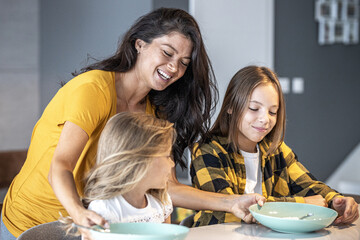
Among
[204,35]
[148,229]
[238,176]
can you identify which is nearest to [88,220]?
[148,229]

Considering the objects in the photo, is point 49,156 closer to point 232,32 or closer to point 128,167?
point 128,167

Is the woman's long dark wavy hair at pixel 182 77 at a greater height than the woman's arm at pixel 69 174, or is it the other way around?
the woman's long dark wavy hair at pixel 182 77

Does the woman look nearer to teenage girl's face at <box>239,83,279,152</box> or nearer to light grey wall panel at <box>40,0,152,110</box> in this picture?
teenage girl's face at <box>239,83,279,152</box>

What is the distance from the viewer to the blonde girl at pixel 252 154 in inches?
75.2

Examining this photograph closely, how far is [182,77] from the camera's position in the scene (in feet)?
6.72

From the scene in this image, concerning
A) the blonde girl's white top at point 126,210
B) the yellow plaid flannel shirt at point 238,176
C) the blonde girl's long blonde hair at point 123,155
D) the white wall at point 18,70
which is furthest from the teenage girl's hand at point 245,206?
the white wall at point 18,70

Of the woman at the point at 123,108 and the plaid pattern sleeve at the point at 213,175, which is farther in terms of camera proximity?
the plaid pattern sleeve at the point at 213,175

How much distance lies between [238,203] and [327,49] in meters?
4.05

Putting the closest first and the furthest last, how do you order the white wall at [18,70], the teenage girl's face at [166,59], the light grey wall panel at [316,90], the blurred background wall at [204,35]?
the teenage girl's face at [166,59] < the blurred background wall at [204,35] < the white wall at [18,70] < the light grey wall panel at [316,90]

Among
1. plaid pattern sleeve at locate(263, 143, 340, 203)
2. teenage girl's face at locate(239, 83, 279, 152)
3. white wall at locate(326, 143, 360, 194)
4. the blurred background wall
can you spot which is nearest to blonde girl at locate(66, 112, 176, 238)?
teenage girl's face at locate(239, 83, 279, 152)

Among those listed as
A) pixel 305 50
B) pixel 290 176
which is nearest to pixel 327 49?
pixel 305 50

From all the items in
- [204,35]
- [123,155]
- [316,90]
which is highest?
[204,35]

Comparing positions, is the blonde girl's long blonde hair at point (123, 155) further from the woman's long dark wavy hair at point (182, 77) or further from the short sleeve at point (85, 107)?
the woman's long dark wavy hair at point (182, 77)

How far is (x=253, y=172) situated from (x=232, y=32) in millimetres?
2235
